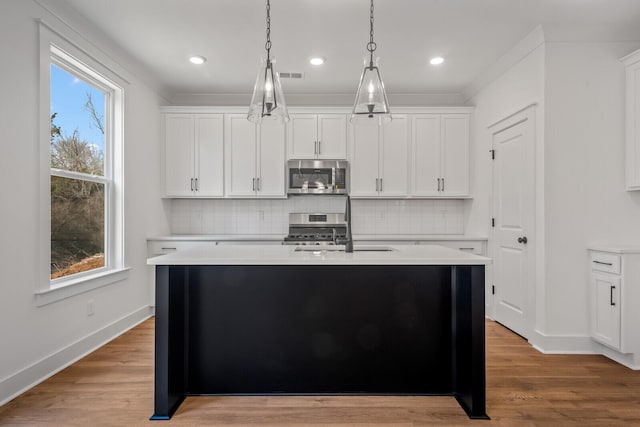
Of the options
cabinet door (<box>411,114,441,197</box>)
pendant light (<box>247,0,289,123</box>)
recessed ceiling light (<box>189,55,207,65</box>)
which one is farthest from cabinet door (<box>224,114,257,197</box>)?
pendant light (<box>247,0,289,123</box>)

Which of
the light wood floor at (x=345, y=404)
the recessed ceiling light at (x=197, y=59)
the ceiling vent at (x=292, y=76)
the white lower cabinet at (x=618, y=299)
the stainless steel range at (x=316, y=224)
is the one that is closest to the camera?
the light wood floor at (x=345, y=404)

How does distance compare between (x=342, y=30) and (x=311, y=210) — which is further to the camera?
(x=311, y=210)

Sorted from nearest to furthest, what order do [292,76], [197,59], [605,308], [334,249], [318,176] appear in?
[334,249]
[605,308]
[197,59]
[292,76]
[318,176]

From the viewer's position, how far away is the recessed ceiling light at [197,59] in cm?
389

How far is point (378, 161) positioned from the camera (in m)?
4.80

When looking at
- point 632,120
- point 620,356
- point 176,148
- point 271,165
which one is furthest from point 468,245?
point 176,148

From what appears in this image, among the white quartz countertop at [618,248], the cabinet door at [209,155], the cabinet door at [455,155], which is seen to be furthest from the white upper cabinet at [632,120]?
the cabinet door at [209,155]

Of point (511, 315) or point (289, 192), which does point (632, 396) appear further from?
point (289, 192)

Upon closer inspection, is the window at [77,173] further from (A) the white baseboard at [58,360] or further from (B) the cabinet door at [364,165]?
(B) the cabinet door at [364,165]

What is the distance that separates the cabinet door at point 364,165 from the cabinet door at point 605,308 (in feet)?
7.89

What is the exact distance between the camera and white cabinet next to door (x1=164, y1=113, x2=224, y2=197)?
4.77m

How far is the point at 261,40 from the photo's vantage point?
138 inches

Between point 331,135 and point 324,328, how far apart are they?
2.89 m

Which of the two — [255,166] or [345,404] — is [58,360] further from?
[255,166]
